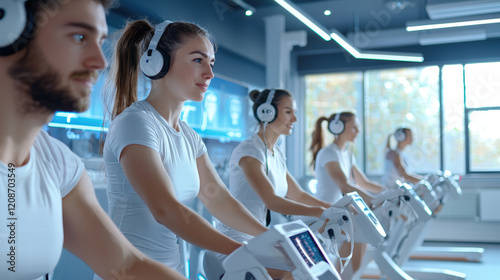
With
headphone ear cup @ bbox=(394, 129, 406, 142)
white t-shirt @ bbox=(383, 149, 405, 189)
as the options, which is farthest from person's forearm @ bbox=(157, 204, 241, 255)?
headphone ear cup @ bbox=(394, 129, 406, 142)

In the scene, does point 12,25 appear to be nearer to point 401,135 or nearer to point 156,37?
point 156,37

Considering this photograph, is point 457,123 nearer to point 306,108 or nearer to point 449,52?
point 449,52

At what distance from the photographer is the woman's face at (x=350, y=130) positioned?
4.39 m

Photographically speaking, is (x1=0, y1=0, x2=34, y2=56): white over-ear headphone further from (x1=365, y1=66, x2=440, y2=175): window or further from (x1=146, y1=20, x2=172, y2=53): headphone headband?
(x1=365, y1=66, x2=440, y2=175): window

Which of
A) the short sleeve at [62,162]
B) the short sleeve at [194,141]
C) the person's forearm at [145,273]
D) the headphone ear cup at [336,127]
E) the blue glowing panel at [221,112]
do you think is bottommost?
the person's forearm at [145,273]

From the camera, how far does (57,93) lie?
0.90 m

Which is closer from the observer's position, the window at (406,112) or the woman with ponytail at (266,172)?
the woman with ponytail at (266,172)

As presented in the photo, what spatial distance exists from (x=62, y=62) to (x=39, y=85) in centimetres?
5

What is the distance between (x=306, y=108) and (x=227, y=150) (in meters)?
2.63

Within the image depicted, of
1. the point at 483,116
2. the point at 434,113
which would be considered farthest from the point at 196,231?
the point at 483,116

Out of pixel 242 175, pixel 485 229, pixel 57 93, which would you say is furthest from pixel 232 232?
pixel 485 229

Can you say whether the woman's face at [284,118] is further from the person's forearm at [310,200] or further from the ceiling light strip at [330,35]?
the ceiling light strip at [330,35]

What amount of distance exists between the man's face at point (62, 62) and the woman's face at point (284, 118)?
76.0 inches

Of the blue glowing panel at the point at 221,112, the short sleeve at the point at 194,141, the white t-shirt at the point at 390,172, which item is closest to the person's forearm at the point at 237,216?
the short sleeve at the point at 194,141
